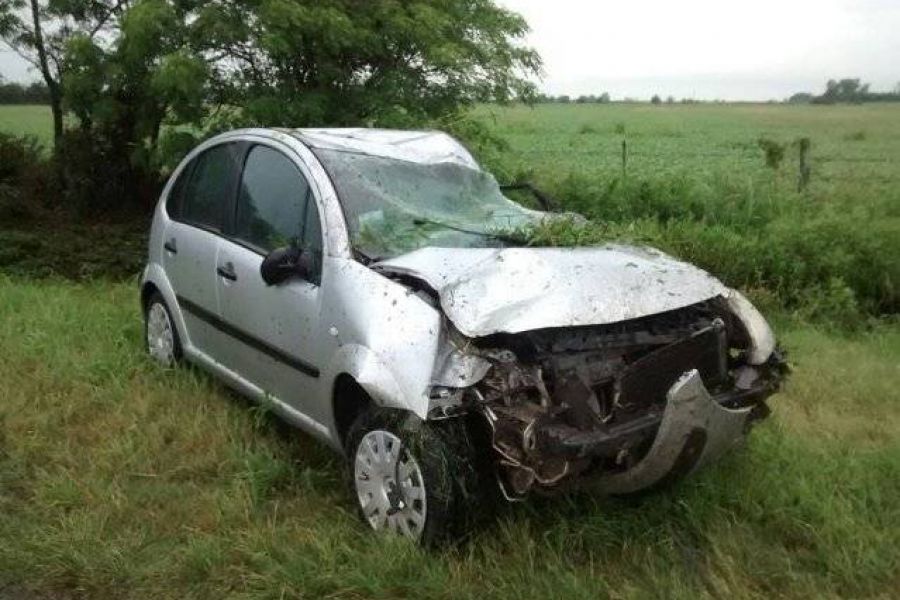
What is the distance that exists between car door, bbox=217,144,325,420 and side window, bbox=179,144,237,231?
0.58 ft

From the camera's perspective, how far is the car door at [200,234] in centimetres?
490

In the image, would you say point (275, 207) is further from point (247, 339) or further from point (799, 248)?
point (799, 248)

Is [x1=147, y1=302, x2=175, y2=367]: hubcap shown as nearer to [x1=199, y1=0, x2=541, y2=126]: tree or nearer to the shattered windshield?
the shattered windshield

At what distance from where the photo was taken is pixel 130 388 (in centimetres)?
523

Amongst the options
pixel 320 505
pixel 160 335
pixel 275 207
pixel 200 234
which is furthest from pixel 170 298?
pixel 320 505

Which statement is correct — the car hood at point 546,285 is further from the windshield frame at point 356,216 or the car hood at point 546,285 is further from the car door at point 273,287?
the car door at point 273,287

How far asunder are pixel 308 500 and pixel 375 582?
0.81 metres

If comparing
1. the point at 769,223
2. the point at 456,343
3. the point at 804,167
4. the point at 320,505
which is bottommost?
the point at 320,505

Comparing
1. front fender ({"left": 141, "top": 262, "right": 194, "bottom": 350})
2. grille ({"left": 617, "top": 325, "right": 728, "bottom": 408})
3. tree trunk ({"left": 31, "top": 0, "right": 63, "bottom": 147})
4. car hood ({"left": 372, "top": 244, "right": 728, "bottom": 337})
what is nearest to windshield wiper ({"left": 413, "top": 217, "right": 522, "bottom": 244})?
car hood ({"left": 372, "top": 244, "right": 728, "bottom": 337})

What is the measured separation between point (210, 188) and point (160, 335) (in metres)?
1.07

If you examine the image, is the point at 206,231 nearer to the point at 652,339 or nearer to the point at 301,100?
the point at 652,339

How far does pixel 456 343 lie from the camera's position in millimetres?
3396

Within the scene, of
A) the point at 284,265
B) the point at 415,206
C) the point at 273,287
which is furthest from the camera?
the point at 415,206

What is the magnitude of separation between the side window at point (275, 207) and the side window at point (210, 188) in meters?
0.18
